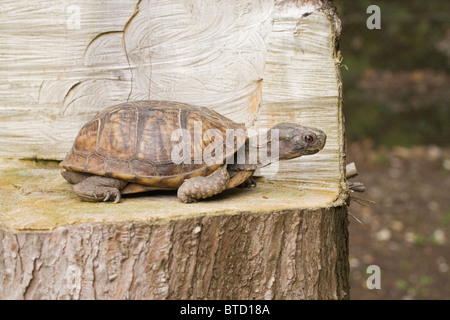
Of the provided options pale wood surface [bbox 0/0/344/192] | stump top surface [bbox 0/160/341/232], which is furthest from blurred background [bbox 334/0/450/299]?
stump top surface [bbox 0/160/341/232]

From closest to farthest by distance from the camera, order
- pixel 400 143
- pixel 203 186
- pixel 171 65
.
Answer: pixel 203 186
pixel 171 65
pixel 400 143

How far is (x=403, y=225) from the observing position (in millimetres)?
4922

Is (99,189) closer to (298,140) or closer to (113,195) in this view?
(113,195)

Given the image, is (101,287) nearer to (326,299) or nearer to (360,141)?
(326,299)

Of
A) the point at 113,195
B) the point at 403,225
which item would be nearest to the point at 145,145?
the point at 113,195

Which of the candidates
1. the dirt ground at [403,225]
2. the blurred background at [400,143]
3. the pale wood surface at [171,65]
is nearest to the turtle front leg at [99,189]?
the pale wood surface at [171,65]

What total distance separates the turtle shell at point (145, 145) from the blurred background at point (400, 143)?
3.34ft

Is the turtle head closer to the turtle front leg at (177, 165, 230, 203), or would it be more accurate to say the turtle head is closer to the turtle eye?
the turtle eye

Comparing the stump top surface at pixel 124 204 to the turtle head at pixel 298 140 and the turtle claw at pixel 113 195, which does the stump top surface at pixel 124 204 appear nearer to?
the turtle claw at pixel 113 195

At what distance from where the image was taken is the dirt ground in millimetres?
4234

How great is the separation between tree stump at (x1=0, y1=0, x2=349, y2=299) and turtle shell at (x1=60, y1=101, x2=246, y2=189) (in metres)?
0.13

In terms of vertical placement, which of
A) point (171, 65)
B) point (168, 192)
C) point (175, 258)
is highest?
point (171, 65)

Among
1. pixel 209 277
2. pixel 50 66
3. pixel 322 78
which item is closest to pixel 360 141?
pixel 322 78

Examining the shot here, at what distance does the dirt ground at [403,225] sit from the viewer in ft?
13.9
